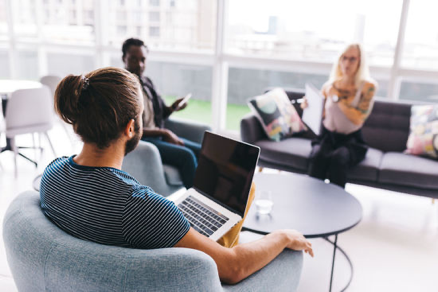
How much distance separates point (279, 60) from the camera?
438 centimetres

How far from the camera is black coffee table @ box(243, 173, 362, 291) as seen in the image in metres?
1.90

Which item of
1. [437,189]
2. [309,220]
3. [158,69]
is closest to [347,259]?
[309,220]

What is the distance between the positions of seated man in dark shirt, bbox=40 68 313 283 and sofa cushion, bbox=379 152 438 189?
2054mm

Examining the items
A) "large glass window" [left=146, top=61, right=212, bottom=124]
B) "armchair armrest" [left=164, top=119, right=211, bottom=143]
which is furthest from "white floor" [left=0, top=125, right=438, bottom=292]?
"large glass window" [left=146, top=61, right=212, bottom=124]

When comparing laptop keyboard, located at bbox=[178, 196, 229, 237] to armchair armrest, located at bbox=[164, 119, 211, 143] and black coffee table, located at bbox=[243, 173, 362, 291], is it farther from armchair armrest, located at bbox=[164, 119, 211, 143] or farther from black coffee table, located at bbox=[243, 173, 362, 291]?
armchair armrest, located at bbox=[164, 119, 211, 143]

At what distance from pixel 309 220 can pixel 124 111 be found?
1225mm

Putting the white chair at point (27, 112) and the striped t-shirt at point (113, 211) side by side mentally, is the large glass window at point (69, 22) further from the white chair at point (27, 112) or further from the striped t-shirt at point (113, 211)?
the striped t-shirt at point (113, 211)

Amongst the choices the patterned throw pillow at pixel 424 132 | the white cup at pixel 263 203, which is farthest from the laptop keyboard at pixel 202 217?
the patterned throw pillow at pixel 424 132

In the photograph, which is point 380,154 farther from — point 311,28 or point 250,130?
point 311,28

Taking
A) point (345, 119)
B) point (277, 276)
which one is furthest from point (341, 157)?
point (277, 276)

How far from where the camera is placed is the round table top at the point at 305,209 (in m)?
1.91

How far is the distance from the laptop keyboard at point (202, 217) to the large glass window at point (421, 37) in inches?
121

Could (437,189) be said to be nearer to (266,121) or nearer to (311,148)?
(311,148)

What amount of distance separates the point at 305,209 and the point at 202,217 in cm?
Answer: 74
